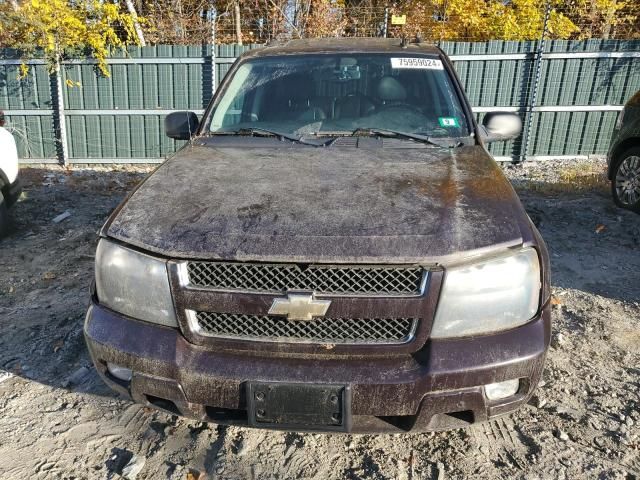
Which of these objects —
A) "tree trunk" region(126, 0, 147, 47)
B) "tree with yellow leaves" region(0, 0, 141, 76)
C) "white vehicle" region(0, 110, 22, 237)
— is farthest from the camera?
"tree trunk" region(126, 0, 147, 47)

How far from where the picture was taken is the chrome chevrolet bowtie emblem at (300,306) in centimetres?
194

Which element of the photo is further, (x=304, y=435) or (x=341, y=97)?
(x=341, y=97)

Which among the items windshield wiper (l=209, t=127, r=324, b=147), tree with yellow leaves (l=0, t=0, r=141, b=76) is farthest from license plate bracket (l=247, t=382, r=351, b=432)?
tree with yellow leaves (l=0, t=0, r=141, b=76)

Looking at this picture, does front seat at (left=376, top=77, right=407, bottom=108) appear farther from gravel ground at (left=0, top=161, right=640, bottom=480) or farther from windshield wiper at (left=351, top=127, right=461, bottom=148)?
gravel ground at (left=0, top=161, right=640, bottom=480)

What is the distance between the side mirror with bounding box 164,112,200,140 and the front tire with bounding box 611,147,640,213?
4936 mm

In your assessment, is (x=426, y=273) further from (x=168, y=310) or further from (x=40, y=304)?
(x=40, y=304)

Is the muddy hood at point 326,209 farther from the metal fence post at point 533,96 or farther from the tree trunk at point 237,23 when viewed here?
the tree trunk at point 237,23

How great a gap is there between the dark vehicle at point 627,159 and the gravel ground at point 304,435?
2.00 meters

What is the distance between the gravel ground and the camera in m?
2.34

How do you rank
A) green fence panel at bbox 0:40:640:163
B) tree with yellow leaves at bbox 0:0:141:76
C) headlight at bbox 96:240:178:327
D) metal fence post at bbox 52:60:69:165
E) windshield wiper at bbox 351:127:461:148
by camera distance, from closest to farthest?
headlight at bbox 96:240:178:327 → windshield wiper at bbox 351:127:461:148 → tree with yellow leaves at bbox 0:0:141:76 → green fence panel at bbox 0:40:640:163 → metal fence post at bbox 52:60:69:165

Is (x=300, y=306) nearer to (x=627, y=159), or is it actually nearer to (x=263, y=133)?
(x=263, y=133)

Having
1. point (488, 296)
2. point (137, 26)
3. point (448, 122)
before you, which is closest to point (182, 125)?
point (448, 122)

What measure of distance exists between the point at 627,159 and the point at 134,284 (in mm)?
5916

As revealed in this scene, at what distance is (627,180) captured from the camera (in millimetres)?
6074
